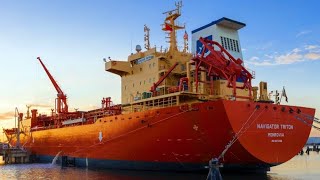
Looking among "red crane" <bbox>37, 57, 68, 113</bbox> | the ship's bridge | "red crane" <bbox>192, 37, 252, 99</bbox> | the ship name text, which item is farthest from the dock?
the ship name text

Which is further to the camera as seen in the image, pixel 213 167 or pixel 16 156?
pixel 16 156

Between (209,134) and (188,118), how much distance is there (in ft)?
5.26

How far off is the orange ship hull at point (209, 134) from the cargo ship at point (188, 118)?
0.06 m

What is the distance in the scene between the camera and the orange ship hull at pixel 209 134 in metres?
20.9

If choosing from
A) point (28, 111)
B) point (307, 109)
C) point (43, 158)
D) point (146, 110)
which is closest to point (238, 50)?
point (307, 109)

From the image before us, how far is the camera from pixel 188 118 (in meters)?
22.2

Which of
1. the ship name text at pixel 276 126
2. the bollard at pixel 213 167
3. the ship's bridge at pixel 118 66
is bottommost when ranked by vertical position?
the bollard at pixel 213 167

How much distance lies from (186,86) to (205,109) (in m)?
4.66

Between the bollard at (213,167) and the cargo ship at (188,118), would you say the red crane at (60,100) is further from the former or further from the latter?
the bollard at (213,167)

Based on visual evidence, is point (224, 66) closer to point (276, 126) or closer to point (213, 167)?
point (276, 126)

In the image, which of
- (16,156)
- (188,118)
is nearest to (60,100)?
(16,156)

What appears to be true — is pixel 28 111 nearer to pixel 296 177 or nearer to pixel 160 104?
pixel 160 104

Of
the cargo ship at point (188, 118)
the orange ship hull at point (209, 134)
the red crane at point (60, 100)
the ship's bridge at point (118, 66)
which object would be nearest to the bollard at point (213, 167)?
→ the cargo ship at point (188, 118)

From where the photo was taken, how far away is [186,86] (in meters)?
25.9
